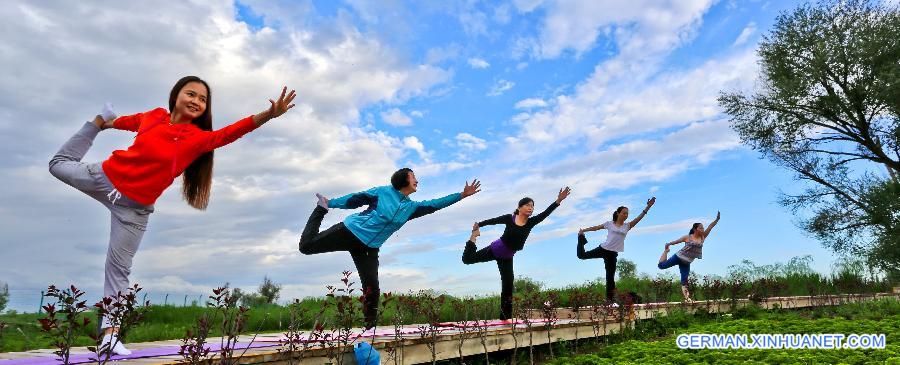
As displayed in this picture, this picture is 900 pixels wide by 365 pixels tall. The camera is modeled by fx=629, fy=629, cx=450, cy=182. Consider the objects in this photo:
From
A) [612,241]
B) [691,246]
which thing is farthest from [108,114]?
[691,246]

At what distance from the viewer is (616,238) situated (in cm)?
1144

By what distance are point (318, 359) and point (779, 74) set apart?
2409 centimetres

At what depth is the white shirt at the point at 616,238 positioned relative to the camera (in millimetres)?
11406

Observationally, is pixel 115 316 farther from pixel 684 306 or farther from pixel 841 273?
pixel 841 273

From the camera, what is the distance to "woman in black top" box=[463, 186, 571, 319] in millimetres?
9211

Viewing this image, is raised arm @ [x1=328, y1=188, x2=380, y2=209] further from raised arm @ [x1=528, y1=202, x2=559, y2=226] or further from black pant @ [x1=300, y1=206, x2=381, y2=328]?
raised arm @ [x1=528, y1=202, x2=559, y2=226]

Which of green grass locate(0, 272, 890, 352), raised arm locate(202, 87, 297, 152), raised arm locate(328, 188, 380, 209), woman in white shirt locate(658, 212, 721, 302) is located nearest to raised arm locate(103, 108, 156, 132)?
raised arm locate(202, 87, 297, 152)

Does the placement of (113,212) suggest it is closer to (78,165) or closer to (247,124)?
(78,165)

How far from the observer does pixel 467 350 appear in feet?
23.5

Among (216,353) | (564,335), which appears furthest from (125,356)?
(564,335)

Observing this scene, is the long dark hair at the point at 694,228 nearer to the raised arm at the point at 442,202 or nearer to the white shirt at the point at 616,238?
the white shirt at the point at 616,238

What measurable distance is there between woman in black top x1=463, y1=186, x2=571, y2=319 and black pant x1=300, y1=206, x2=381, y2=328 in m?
2.71

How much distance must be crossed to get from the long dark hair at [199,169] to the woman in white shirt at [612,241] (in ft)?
25.3

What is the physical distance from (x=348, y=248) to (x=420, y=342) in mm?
1389
